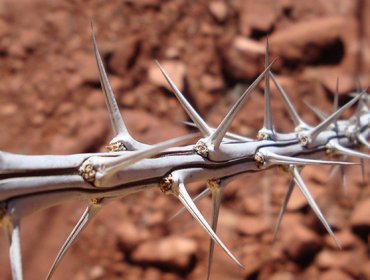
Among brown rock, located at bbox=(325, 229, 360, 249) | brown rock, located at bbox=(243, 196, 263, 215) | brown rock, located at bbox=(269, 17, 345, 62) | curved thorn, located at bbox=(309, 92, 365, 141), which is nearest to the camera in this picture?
curved thorn, located at bbox=(309, 92, 365, 141)

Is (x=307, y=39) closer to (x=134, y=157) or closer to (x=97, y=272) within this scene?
(x=97, y=272)

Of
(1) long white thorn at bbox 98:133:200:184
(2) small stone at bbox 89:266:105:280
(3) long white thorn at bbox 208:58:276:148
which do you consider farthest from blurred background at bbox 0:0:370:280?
(1) long white thorn at bbox 98:133:200:184

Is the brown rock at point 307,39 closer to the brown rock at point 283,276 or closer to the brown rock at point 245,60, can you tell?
the brown rock at point 245,60

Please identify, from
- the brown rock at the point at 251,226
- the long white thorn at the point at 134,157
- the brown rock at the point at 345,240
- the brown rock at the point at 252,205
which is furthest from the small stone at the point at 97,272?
the long white thorn at the point at 134,157

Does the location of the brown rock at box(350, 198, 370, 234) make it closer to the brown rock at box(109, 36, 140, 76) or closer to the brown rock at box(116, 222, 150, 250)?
the brown rock at box(116, 222, 150, 250)

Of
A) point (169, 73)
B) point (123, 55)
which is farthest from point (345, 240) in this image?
point (123, 55)

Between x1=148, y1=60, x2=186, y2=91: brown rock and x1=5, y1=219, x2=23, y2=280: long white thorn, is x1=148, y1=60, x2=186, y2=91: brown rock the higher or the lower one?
the higher one
